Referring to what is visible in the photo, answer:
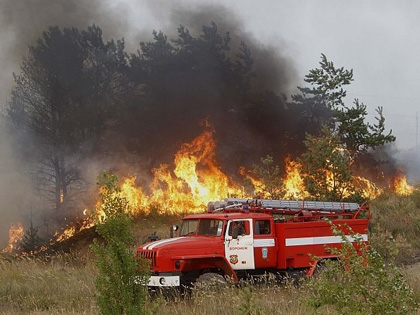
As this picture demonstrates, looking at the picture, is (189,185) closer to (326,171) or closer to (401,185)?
(326,171)

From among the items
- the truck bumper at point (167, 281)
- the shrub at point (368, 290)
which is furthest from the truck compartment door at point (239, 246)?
the shrub at point (368, 290)

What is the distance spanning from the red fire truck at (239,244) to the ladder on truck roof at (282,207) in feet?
0.08

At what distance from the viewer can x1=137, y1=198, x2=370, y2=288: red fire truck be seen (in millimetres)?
12453

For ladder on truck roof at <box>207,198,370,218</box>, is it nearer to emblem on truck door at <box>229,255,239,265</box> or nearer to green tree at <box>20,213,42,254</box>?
emblem on truck door at <box>229,255,239,265</box>

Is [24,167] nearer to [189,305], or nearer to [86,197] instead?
[86,197]

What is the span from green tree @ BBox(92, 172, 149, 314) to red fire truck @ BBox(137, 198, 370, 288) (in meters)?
5.58

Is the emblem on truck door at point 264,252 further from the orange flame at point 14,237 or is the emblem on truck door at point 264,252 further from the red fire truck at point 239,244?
the orange flame at point 14,237

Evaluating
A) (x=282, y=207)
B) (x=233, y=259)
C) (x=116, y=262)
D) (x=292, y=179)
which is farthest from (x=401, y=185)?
(x=116, y=262)

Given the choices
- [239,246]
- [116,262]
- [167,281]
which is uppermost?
[239,246]

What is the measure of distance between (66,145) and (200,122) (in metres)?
6.89

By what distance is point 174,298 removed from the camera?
12156 mm

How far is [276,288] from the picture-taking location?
42.1 feet

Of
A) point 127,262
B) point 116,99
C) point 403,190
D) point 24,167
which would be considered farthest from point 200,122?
point 127,262

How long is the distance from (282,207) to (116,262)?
8.68 meters
